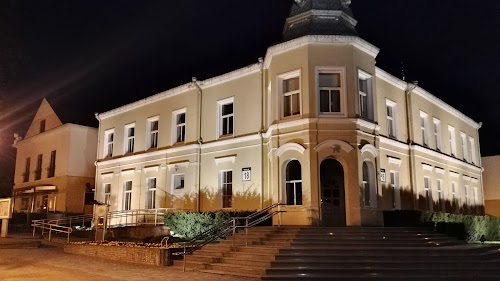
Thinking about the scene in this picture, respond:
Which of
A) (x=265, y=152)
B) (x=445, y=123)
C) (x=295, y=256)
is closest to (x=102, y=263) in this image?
(x=295, y=256)

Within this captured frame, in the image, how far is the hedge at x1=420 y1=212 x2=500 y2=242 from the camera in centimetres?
1730

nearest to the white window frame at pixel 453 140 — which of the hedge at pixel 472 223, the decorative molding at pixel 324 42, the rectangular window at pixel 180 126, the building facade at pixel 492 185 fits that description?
the hedge at pixel 472 223

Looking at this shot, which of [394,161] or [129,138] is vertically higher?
[129,138]

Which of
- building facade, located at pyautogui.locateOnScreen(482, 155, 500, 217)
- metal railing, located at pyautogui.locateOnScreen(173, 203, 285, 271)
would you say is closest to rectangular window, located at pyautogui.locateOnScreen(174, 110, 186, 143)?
metal railing, located at pyautogui.locateOnScreen(173, 203, 285, 271)

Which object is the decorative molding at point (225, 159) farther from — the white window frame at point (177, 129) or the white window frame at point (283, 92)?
the white window frame at point (283, 92)

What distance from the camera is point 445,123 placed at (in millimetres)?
26625

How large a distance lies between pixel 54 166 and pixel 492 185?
33.1m

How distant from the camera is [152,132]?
2606cm

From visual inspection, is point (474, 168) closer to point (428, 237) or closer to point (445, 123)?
point (445, 123)

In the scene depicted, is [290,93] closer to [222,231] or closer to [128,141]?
[222,231]

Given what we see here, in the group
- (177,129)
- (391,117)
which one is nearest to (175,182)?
(177,129)

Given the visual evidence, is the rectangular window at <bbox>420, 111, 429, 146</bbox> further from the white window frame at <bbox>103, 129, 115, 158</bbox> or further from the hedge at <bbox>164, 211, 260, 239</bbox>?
the white window frame at <bbox>103, 129, 115, 158</bbox>

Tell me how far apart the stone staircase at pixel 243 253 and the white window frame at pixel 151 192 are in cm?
1026

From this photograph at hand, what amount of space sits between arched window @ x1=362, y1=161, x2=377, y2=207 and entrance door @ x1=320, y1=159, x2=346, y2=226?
1.41m
